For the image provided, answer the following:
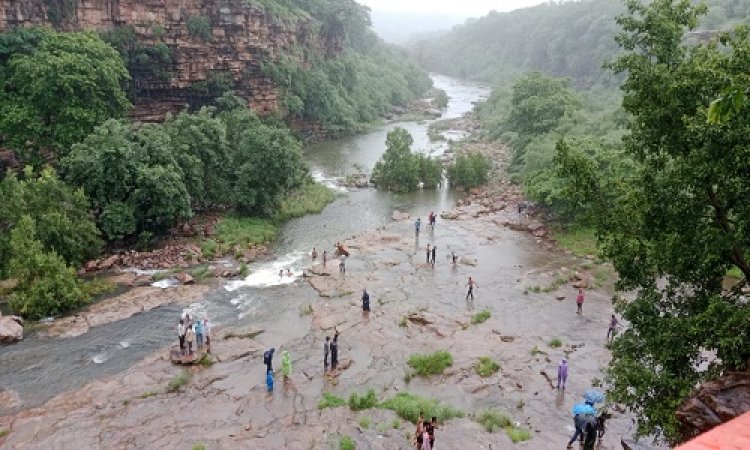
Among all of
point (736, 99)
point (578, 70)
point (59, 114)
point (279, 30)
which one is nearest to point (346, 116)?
point (279, 30)

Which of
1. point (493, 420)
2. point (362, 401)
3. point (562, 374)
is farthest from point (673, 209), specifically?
point (362, 401)

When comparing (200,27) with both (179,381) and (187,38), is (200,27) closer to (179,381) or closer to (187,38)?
(187,38)

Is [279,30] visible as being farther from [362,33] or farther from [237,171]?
[362,33]

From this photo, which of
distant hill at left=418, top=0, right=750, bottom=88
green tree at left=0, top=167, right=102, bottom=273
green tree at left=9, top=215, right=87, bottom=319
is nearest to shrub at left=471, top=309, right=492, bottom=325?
green tree at left=9, top=215, right=87, bottom=319

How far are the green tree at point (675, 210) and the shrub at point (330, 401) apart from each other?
9.43m

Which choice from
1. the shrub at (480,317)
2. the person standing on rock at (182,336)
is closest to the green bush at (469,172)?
the shrub at (480,317)

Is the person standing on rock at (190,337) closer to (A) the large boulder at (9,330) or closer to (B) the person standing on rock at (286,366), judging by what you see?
(B) the person standing on rock at (286,366)

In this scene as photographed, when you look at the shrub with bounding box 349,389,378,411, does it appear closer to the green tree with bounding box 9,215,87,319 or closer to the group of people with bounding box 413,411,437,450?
the group of people with bounding box 413,411,437,450

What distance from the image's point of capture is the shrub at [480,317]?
26578mm

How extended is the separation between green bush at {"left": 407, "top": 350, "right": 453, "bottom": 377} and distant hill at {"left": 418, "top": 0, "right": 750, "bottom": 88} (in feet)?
169

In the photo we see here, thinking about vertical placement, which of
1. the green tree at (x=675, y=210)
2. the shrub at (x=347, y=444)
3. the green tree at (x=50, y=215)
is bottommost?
the shrub at (x=347, y=444)

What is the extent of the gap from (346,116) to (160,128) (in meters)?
39.7

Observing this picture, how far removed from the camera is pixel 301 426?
18.0m

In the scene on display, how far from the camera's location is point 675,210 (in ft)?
36.4
